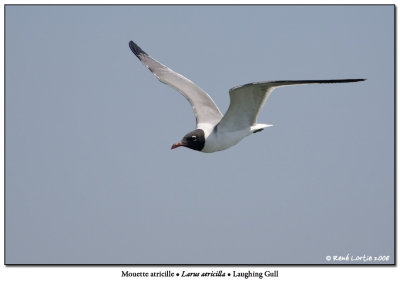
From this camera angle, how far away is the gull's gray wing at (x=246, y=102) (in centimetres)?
887

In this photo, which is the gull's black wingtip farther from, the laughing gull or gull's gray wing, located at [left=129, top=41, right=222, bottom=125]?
the laughing gull

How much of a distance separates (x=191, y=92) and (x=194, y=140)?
155 cm

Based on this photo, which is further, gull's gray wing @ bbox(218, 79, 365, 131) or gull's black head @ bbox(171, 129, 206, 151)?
gull's black head @ bbox(171, 129, 206, 151)

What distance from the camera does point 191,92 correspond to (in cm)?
1133

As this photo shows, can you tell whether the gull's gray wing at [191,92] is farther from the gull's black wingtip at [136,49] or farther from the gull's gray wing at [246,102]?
the gull's gray wing at [246,102]

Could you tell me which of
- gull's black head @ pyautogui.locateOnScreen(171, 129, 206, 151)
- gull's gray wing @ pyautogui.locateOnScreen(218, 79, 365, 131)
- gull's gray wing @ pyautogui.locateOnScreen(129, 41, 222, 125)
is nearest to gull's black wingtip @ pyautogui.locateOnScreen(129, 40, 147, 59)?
gull's gray wing @ pyautogui.locateOnScreen(129, 41, 222, 125)

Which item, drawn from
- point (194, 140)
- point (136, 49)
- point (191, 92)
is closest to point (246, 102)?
point (194, 140)

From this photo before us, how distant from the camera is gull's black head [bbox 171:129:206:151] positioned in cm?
995

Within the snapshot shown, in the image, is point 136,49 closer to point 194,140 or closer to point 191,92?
point 191,92

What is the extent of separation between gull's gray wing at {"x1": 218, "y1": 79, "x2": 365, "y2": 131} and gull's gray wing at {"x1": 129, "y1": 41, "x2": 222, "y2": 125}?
0.81 metres

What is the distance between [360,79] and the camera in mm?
8117

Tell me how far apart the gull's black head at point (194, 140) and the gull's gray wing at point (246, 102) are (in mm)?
289

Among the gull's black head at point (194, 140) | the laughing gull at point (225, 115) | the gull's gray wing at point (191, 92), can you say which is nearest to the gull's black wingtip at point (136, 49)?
the gull's gray wing at point (191, 92)
